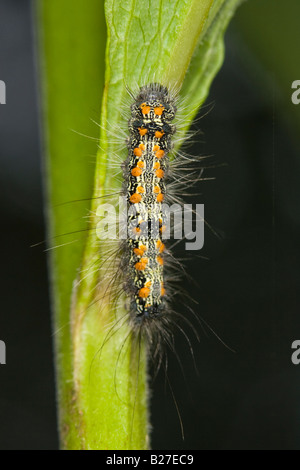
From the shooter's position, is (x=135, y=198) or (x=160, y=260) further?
(x=160, y=260)

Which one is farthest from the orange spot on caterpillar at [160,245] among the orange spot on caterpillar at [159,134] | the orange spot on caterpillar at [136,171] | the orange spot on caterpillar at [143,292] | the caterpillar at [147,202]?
the orange spot on caterpillar at [159,134]

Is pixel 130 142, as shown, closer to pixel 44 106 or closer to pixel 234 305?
pixel 44 106

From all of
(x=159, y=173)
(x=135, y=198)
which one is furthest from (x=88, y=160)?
(x=159, y=173)

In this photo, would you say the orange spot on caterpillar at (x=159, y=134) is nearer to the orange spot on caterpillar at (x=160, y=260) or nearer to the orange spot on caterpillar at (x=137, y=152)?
the orange spot on caterpillar at (x=137, y=152)

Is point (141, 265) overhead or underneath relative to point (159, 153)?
underneath

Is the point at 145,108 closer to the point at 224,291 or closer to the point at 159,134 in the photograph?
the point at 159,134

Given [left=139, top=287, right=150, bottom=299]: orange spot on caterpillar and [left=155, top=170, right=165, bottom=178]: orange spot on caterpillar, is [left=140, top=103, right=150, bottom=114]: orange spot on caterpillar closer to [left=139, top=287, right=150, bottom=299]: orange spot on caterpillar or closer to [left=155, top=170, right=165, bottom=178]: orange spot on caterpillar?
[left=155, top=170, right=165, bottom=178]: orange spot on caterpillar

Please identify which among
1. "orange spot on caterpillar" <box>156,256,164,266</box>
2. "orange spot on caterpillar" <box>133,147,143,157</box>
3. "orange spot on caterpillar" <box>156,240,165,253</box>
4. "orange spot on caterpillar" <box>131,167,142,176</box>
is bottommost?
"orange spot on caterpillar" <box>156,256,164,266</box>

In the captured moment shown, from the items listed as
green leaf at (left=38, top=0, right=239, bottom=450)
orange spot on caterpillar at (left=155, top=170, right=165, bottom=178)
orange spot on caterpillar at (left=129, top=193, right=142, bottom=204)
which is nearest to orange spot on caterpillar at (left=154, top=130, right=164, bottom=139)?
orange spot on caterpillar at (left=155, top=170, right=165, bottom=178)
